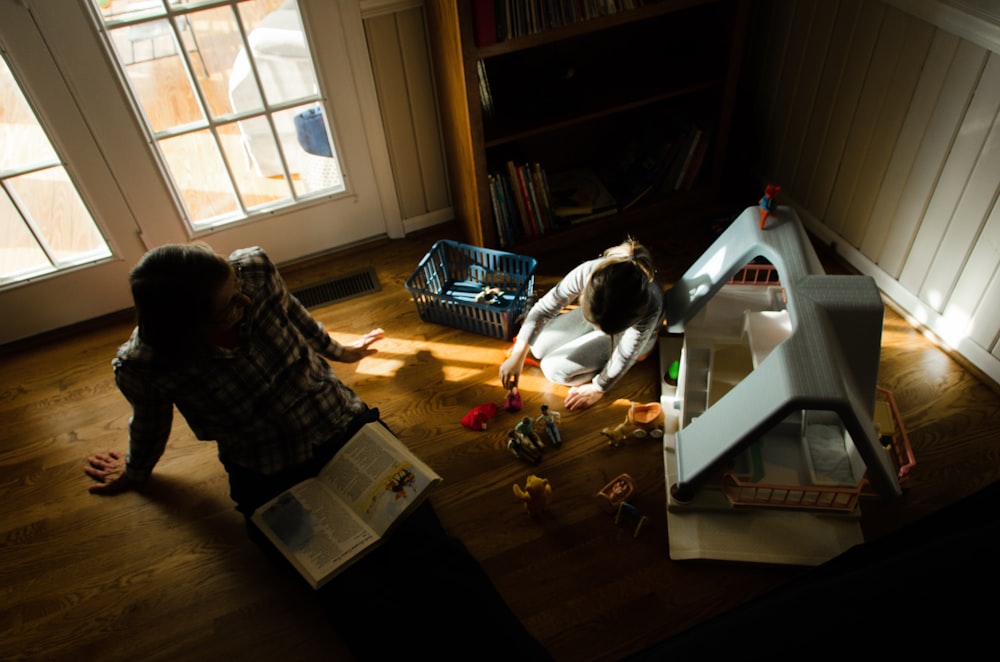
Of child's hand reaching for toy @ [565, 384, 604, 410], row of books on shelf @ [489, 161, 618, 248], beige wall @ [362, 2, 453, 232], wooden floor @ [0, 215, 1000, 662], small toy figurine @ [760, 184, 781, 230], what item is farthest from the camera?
row of books on shelf @ [489, 161, 618, 248]

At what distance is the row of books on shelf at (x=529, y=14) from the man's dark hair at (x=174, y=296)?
107cm

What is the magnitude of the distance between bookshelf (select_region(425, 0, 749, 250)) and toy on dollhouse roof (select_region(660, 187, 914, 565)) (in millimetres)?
676

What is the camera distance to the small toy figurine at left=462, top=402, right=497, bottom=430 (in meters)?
2.01

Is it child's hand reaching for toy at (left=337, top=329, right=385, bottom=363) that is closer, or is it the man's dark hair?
the man's dark hair

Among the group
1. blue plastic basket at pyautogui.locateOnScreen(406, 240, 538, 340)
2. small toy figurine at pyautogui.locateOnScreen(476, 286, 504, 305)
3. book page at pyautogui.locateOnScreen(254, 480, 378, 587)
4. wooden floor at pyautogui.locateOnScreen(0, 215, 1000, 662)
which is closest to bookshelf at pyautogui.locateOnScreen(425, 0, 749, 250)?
blue plastic basket at pyautogui.locateOnScreen(406, 240, 538, 340)

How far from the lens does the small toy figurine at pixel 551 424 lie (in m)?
1.95

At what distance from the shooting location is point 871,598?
2.52ft

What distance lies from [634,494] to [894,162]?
1.29 m

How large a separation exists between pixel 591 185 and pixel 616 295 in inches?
42.4

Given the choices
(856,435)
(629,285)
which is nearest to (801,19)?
(629,285)

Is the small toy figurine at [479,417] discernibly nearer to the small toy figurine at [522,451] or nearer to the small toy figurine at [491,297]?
the small toy figurine at [522,451]

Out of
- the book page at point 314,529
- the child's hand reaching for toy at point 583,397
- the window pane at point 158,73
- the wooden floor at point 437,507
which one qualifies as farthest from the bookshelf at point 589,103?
the book page at point 314,529

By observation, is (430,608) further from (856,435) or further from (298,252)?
(298,252)

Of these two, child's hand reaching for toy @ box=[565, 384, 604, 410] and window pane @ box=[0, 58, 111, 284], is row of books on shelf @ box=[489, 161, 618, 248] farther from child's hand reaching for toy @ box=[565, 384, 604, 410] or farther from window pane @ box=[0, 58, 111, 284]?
window pane @ box=[0, 58, 111, 284]
